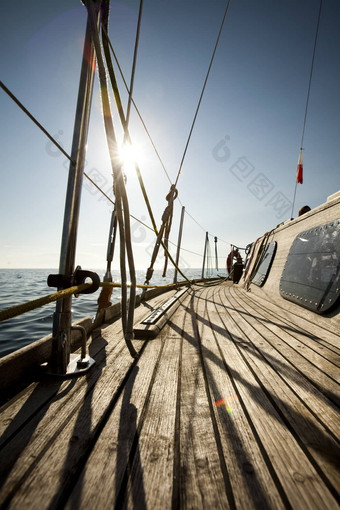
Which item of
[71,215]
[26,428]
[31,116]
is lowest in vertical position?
[26,428]

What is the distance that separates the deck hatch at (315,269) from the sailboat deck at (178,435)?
1.19m

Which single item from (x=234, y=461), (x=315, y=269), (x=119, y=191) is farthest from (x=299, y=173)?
(x=234, y=461)

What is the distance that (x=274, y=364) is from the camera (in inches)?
68.6

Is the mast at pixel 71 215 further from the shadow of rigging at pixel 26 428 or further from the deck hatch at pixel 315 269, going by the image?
the deck hatch at pixel 315 269

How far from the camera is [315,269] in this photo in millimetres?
3270

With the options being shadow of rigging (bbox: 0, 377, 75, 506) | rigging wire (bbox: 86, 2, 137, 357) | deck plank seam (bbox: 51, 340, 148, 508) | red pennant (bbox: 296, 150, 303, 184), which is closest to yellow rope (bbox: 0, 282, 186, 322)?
rigging wire (bbox: 86, 2, 137, 357)

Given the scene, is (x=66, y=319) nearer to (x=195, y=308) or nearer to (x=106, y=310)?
(x=106, y=310)

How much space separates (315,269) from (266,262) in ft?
8.79

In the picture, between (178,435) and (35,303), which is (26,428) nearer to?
(35,303)

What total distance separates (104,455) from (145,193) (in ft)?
6.11

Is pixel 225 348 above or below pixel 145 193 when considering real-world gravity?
below

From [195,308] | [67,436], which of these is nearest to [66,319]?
[67,436]

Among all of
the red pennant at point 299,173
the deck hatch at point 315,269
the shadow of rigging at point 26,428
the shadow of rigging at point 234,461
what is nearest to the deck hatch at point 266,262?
the deck hatch at point 315,269

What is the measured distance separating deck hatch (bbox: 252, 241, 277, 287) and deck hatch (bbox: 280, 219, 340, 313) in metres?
1.31
